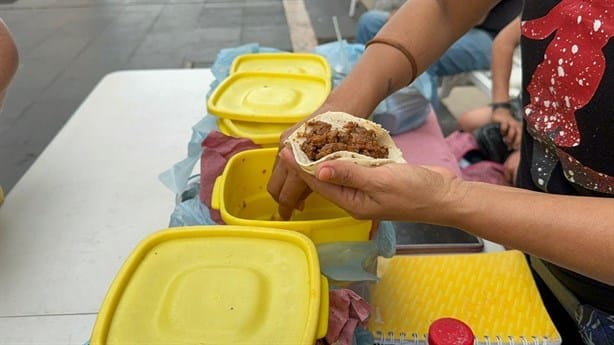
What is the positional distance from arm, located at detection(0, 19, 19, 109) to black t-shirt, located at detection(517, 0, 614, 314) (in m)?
1.03

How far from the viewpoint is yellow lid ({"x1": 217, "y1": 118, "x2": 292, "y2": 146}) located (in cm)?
101

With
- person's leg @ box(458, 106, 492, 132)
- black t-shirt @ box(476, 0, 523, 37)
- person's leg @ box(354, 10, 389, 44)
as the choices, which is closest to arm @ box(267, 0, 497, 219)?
person's leg @ box(458, 106, 492, 132)

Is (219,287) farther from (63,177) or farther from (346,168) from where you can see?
(63,177)

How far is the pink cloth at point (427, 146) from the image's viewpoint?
4.54ft

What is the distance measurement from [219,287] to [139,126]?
994 millimetres

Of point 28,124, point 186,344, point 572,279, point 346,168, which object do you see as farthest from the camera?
point 28,124

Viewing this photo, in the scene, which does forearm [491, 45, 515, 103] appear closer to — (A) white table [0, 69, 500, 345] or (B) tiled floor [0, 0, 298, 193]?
(A) white table [0, 69, 500, 345]

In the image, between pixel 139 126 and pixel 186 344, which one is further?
pixel 139 126

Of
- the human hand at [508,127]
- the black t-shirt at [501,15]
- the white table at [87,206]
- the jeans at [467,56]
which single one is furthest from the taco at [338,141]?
the black t-shirt at [501,15]

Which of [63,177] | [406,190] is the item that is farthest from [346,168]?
[63,177]

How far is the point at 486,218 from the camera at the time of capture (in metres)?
0.60

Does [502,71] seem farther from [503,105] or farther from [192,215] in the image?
[192,215]

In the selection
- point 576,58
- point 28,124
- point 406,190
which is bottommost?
point 28,124

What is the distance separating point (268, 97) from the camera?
1.15m
